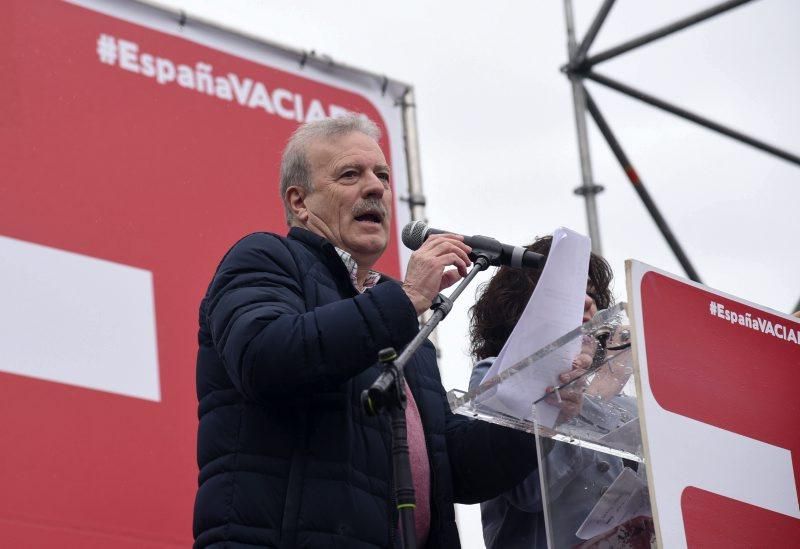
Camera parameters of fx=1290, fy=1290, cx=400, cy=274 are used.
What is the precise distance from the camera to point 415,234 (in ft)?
8.32

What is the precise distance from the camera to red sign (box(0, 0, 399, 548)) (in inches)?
142

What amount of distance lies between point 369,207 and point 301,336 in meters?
0.56

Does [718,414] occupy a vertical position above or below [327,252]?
below

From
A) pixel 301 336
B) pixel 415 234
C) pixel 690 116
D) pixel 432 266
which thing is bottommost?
pixel 301 336

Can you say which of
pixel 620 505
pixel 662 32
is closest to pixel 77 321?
pixel 620 505

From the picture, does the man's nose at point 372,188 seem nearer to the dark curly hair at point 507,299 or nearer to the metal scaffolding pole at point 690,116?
the dark curly hair at point 507,299

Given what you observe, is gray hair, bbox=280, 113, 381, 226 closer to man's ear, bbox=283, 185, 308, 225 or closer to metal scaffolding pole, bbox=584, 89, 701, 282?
man's ear, bbox=283, 185, 308, 225

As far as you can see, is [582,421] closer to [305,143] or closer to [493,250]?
[493,250]

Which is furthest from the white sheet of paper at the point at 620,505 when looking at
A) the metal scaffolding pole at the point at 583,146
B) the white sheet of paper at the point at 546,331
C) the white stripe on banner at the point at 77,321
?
the metal scaffolding pole at the point at 583,146

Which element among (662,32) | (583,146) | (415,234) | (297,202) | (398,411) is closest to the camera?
(398,411)

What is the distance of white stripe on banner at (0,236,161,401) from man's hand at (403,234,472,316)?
1.68 metres

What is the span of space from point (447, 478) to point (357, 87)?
263 centimetres

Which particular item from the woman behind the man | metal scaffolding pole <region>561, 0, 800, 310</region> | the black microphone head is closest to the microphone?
the black microphone head

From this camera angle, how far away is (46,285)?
3783mm
